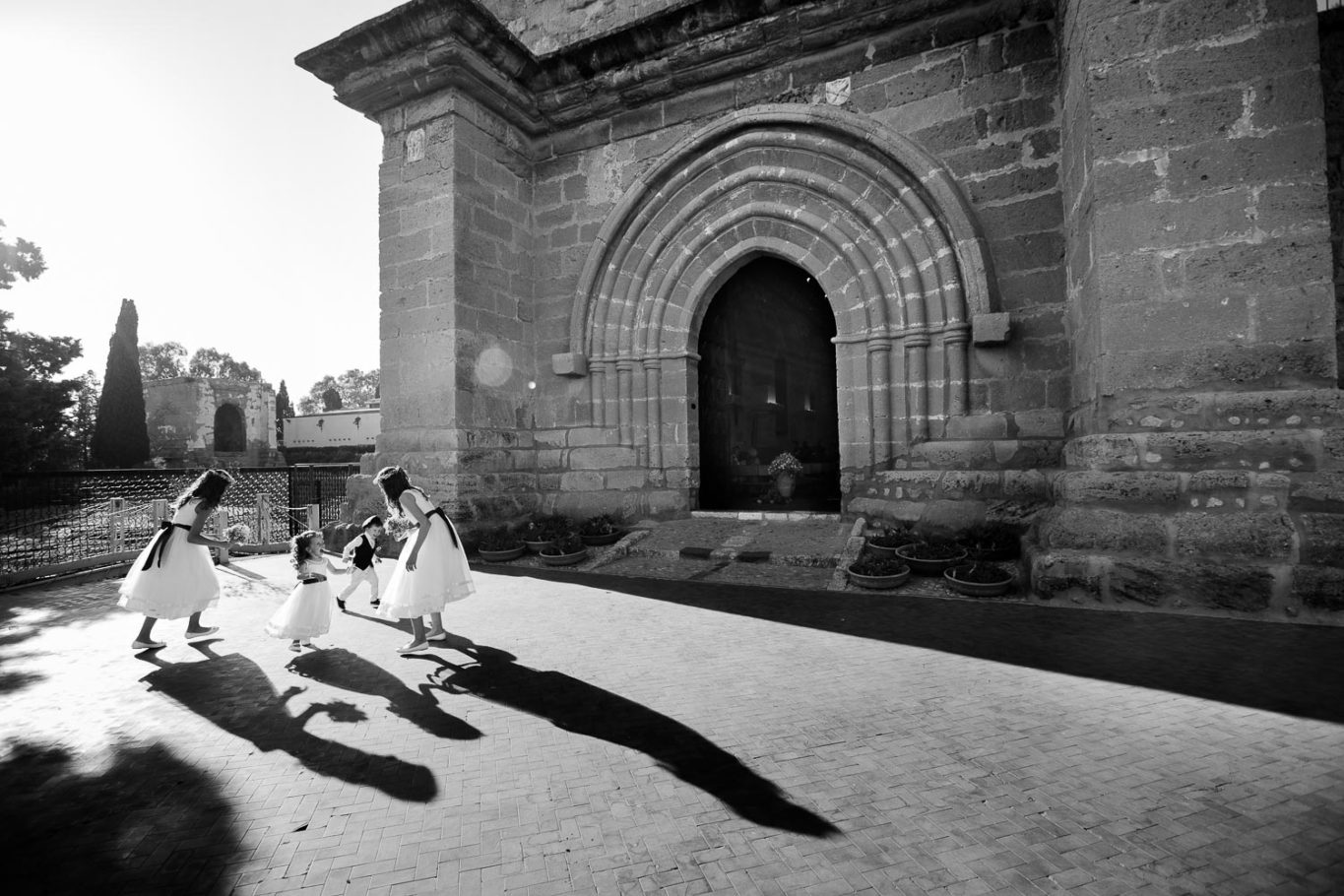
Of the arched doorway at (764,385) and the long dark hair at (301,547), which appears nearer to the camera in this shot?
the long dark hair at (301,547)

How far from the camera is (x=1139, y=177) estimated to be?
14.6 ft

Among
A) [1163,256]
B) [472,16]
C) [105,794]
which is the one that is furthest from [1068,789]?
[472,16]

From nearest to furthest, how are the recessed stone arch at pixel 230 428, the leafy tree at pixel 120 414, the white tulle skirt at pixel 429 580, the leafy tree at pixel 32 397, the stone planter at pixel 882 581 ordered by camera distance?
the white tulle skirt at pixel 429 580 < the stone planter at pixel 882 581 < the leafy tree at pixel 32 397 < the leafy tree at pixel 120 414 < the recessed stone arch at pixel 230 428

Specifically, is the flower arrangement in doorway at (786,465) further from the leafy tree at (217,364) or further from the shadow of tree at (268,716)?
the leafy tree at (217,364)

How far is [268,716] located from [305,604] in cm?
113

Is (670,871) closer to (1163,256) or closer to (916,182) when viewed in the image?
(1163,256)

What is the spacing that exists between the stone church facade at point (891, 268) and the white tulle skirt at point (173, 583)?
2905 mm

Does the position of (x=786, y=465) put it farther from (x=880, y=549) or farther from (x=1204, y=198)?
(x=1204, y=198)

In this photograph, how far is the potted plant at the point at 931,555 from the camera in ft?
16.6

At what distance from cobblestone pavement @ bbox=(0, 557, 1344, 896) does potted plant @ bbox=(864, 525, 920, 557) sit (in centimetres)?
145

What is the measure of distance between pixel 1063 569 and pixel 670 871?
3859 millimetres

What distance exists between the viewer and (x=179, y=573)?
4.06 m

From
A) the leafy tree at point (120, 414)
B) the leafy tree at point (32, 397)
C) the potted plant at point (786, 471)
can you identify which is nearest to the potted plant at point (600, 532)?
the potted plant at point (786, 471)

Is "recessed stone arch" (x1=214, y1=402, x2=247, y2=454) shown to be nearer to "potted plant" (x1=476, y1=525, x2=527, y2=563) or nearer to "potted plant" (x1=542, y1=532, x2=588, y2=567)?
"potted plant" (x1=476, y1=525, x2=527, y2=563)
